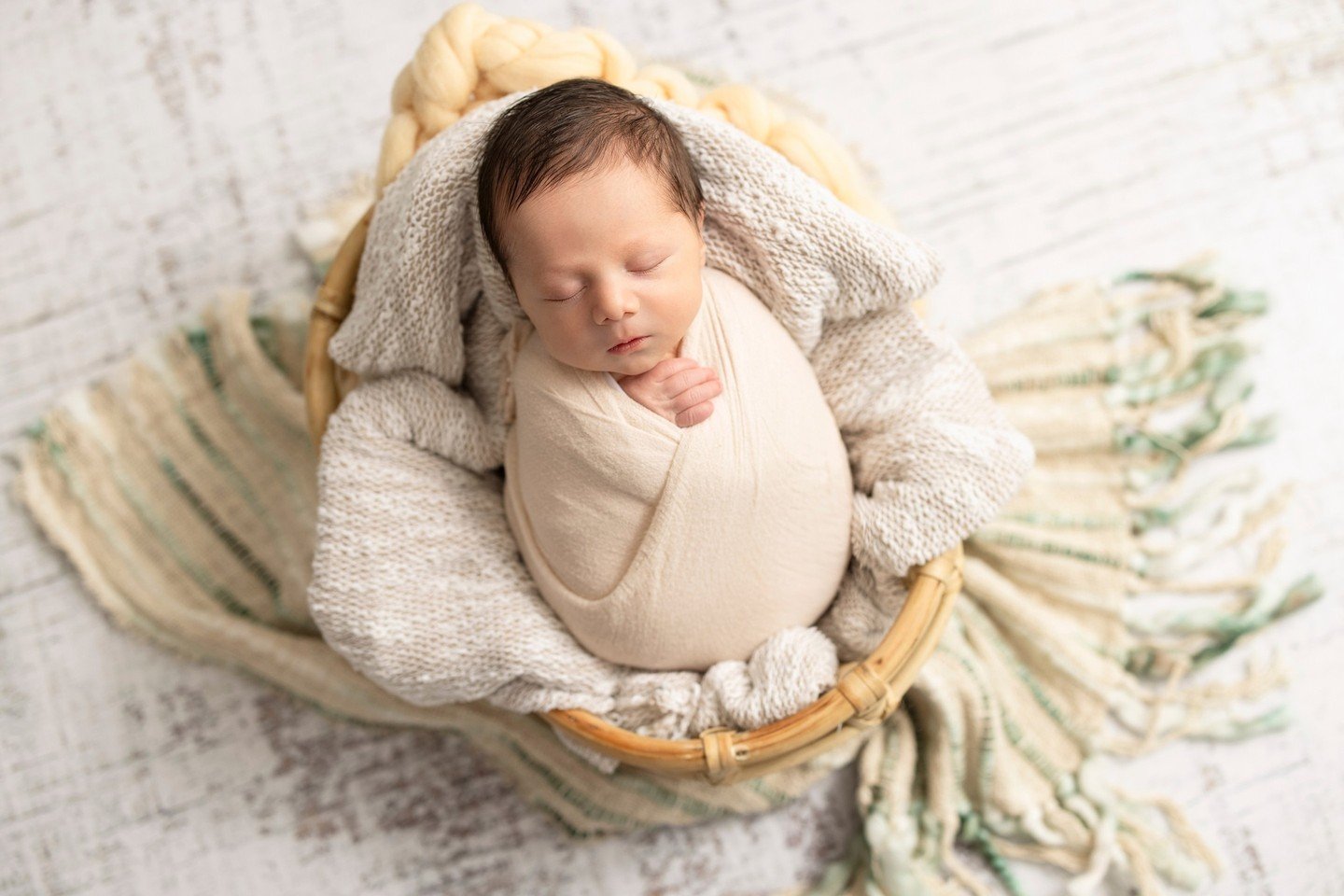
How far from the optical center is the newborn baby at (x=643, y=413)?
Result: 0.87 meters

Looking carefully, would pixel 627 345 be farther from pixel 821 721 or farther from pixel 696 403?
pixel 821 721

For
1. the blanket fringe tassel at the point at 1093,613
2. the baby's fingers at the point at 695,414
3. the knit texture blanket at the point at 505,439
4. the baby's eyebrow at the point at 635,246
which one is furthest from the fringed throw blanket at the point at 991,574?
the baby's eyebrow at the point at 635,246

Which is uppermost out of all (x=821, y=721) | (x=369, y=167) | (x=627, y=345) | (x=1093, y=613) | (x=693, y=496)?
(x=369, y=167)

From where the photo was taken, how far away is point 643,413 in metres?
0.96

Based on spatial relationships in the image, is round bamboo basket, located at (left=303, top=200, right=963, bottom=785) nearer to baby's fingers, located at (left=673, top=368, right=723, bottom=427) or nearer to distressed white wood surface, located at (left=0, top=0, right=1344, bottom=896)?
baby's fingers, located at (left=673, top=368, right=723, bottom=427)

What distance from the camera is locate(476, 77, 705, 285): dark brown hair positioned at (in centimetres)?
86

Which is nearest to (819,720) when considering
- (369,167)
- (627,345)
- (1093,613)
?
(627,345)

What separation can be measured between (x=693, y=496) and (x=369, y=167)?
29.3 inches

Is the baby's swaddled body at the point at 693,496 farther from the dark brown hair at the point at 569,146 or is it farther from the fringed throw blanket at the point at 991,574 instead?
the fringed throw blanket at the point at 991,574

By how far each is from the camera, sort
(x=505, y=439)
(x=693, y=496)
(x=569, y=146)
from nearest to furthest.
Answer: (x=569, y=146) → (x=693, y=496) → (x=505, y=439)

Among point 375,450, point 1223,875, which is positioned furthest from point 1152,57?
point 375,450

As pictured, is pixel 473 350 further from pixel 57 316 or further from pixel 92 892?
pixel 92 892

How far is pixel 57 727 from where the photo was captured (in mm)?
1304

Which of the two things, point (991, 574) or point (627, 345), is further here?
point (991, 574)
